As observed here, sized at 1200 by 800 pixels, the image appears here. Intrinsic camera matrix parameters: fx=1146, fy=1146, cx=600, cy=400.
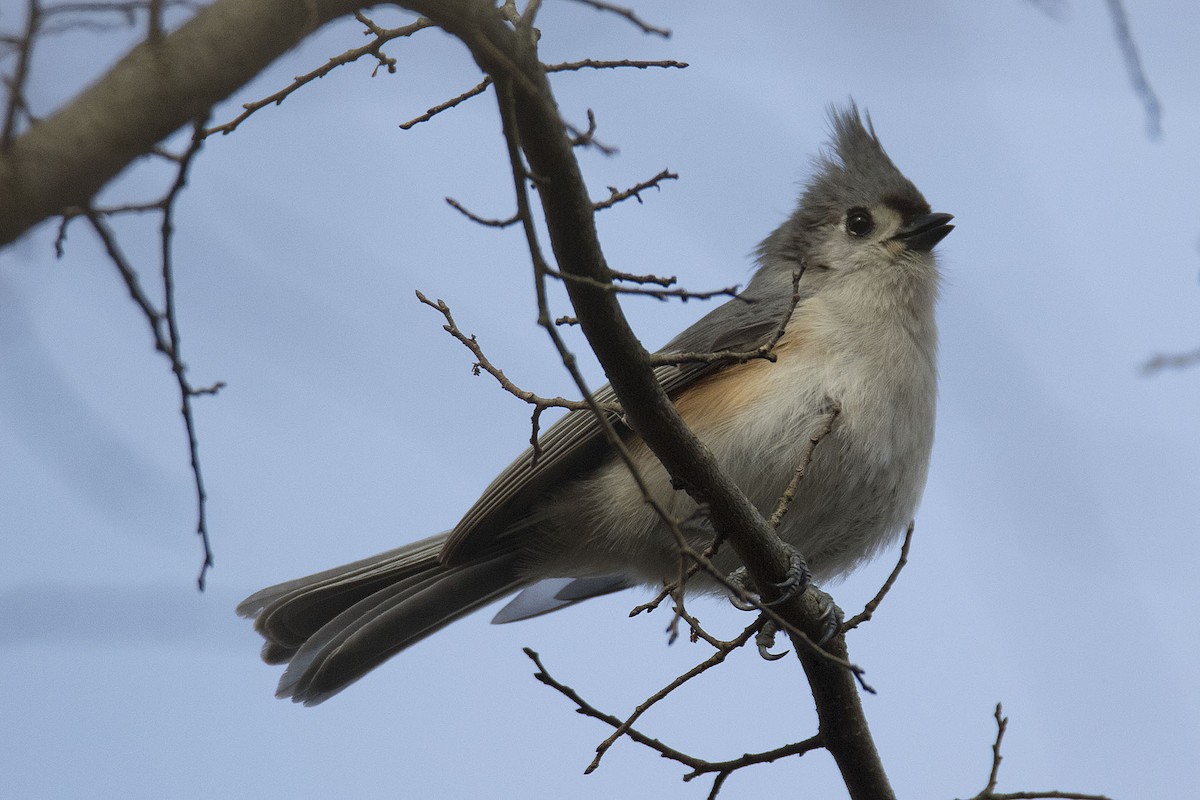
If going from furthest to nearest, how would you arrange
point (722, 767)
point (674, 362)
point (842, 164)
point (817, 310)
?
point (842, 164) → point (817, 310) → point (722, 767) → point (674, 362)

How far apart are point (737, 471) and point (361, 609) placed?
1544 millimetres

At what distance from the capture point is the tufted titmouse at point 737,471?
3.70 meters

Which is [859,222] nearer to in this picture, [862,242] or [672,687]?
[862,242]

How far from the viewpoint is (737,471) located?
12.1 feet

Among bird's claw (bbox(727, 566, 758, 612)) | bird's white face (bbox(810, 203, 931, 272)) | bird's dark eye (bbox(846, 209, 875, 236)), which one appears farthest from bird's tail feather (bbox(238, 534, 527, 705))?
bird's dark eye (bbox(846, 209, 875, 236))

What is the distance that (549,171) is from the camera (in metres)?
2.33

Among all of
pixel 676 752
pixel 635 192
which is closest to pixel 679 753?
pixel 676 752

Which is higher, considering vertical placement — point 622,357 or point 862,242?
point 862,242

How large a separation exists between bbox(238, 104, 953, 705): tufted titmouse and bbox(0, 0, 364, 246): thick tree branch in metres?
2.14

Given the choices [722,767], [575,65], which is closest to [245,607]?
[722,767]

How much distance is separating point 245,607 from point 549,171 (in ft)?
8.71

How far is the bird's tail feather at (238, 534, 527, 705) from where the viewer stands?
412 cm

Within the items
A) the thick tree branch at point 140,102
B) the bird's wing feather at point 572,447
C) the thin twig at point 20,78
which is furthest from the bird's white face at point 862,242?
the thin twig at point 20,78

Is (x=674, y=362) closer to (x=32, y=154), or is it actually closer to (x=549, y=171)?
(x=549, y=171)
